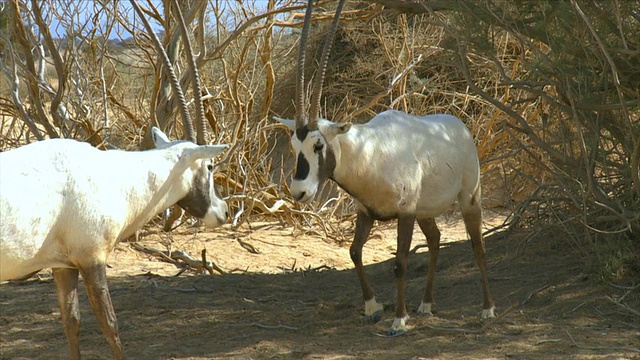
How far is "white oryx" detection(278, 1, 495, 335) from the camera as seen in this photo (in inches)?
207

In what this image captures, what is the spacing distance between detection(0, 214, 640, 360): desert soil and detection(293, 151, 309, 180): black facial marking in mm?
1013

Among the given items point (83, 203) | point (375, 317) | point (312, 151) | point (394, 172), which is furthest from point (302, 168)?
point (83, 203)

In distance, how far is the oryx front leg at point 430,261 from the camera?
19.0 ft

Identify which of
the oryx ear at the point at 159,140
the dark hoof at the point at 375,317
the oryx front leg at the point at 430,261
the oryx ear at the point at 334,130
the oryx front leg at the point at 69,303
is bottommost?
the dark hoof at the point at 375,317

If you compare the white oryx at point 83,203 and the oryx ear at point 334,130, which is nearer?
the white oryx at point 83,203

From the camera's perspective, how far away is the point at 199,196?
15.9 ft

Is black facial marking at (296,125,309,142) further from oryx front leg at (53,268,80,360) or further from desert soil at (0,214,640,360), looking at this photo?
oryx front leg at (53,268,80,360)

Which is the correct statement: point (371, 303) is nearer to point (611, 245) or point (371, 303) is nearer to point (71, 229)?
point (611, 245)

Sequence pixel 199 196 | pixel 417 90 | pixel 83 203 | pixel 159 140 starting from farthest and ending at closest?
pixel 417 90, pixel 159 140, pixel 199 196, pixel 83 203

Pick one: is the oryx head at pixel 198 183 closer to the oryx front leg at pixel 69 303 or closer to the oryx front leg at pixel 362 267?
the oryx front leg at pixel 69 303

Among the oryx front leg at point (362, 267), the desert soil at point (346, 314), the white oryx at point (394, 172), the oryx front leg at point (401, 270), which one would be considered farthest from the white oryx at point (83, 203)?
the oryx front leg at point (401, 270)

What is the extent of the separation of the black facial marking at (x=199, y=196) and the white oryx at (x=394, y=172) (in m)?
0.57

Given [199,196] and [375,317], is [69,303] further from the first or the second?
[375,317]

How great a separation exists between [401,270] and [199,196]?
1.41 metres
